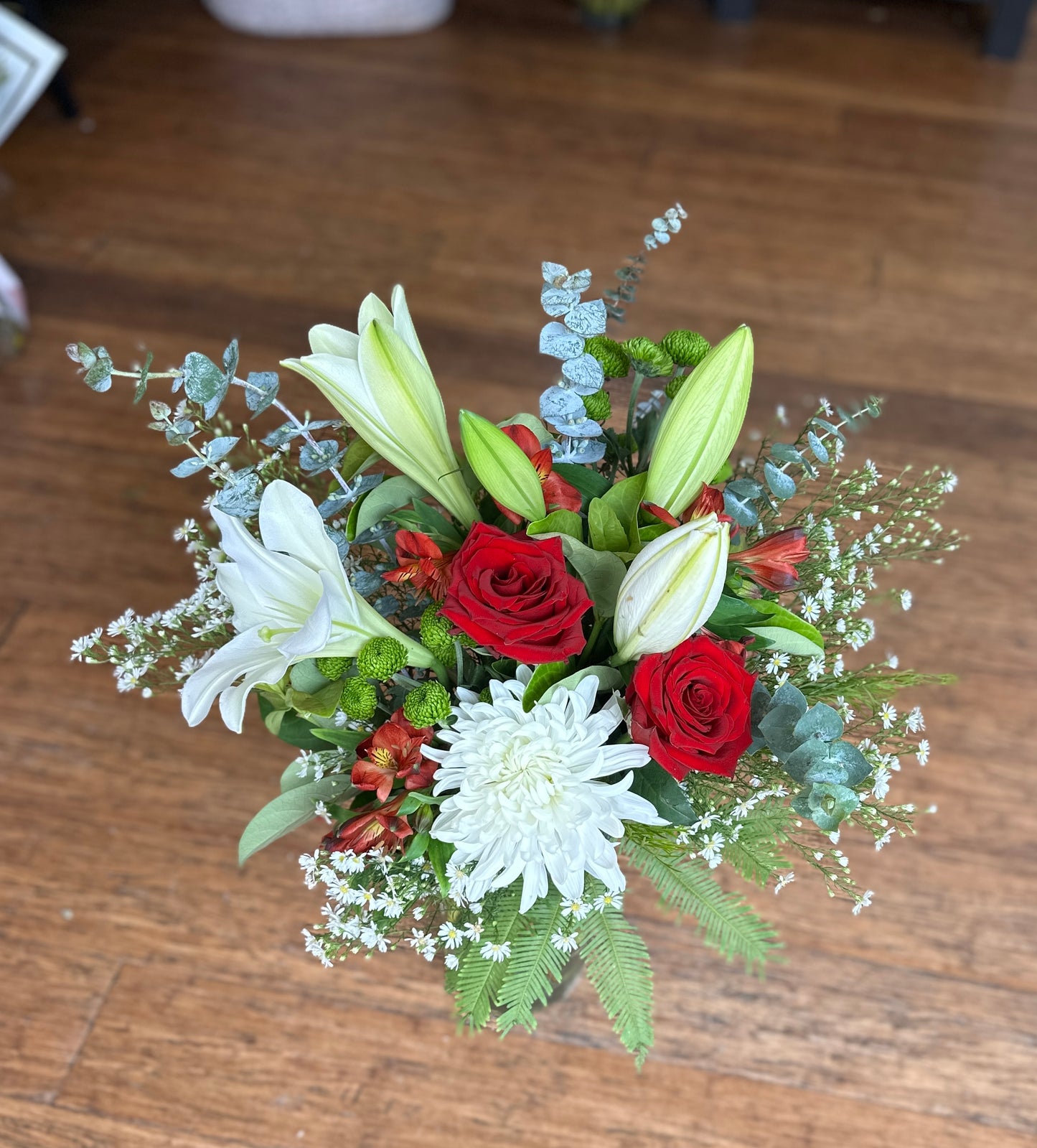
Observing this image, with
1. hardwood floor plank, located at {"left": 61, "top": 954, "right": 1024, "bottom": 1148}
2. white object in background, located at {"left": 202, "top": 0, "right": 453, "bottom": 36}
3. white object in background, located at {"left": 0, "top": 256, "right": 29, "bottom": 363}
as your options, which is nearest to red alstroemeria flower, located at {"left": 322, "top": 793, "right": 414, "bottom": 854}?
hardwood floor plank, located at {"left": 61, "top": 954, "right": 1024, "bottom": 1148}

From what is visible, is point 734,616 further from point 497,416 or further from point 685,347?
point 497,416

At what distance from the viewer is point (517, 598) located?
2.06 ft

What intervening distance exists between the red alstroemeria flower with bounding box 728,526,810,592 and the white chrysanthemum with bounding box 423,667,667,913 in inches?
5.9

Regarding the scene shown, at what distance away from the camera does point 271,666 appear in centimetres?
66

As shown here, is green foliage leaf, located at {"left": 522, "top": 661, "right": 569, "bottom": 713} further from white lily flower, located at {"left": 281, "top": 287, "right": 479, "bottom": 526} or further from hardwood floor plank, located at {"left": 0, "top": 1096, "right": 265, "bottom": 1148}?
A: hardwood floor plank, located at {"left": 0, "top": 1096, "right": 265, "bottom": 1148}

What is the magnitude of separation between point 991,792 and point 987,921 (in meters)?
0.16

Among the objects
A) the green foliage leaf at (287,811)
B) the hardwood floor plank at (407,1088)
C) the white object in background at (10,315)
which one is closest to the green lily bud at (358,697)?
the green foliage leaf at (287,811)

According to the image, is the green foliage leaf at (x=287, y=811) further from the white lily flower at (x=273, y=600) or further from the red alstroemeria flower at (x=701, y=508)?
the red alstroemeria flower at (x=701, y=508)

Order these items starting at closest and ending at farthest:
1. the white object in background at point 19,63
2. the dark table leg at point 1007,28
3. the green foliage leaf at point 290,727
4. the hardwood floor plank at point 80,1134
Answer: the green foliage leaf at point 290,727
the hardwood floor plank at point 80,1134
the white object in background at point 19,63
the dark table leg at point 1007,28

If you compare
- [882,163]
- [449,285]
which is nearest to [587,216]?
[449,285]

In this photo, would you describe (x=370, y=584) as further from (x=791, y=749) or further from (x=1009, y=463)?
(x=1009, y=463)

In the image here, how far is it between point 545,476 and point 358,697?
0.19m

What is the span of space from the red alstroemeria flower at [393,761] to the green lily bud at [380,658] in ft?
0.13

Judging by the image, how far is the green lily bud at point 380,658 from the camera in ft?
2.17
